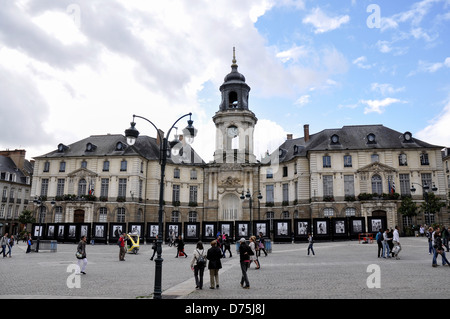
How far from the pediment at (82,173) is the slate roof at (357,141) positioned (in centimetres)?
2853

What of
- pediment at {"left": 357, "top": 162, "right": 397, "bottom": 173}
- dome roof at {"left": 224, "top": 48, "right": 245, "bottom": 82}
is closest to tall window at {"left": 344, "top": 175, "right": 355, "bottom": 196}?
pediment at {"left": 357, "top": 162, "right": 397, "bottom": 173}

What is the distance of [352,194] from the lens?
46.5 m

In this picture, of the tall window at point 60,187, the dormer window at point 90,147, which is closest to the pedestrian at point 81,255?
the tall window at point 60,187

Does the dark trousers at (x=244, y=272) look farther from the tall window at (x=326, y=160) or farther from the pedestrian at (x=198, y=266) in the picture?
the tall window at (x=326, y=160)

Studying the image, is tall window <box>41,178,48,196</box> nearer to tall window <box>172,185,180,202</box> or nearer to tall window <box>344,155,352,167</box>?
tall window <box>172,185,180,202</box>

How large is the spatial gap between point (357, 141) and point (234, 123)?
1821 centimetres

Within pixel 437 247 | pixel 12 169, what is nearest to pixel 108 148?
pixel 12 169

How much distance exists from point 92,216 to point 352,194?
3545 cm

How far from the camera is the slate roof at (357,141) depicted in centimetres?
4750

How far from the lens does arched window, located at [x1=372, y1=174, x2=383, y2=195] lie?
46231mm

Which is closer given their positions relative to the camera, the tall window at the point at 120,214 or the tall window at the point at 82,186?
the tall window at the point at 120,214

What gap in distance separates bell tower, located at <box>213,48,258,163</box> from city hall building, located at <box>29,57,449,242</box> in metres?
0.16
